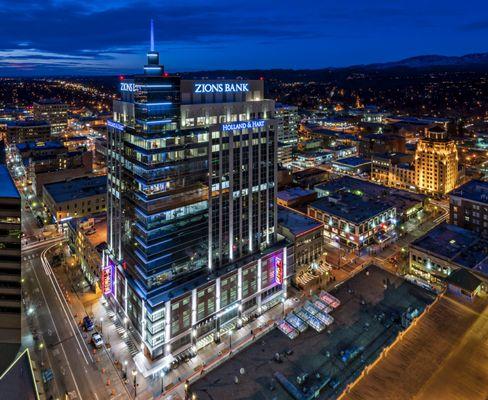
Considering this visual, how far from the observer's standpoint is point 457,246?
10838 cm

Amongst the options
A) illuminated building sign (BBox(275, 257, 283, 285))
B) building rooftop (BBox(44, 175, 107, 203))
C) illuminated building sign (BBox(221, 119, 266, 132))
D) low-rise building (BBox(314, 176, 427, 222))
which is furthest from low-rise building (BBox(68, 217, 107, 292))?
low-rise building (BBox(314, 176, 427, 222))

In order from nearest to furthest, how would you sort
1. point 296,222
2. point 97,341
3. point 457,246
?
point 97,341 → point 457,246 → point 296,222

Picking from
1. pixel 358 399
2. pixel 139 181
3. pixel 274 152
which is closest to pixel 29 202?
pixel 139 181

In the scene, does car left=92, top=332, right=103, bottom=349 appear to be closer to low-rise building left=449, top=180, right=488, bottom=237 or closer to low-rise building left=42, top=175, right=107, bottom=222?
low-rise building left=42, top=175, right=107, bottom=222

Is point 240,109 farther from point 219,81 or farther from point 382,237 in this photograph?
point 382,237

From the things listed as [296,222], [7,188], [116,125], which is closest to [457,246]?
[296,222]

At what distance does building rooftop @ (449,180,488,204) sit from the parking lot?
2764 inches

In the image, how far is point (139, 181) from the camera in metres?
75.6

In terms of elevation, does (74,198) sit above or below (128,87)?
below

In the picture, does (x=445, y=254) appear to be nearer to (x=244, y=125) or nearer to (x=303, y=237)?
(x=303, y=237)

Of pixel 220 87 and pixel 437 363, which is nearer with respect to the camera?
pixel 437 363

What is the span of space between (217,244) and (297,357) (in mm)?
33575

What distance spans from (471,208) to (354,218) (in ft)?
132

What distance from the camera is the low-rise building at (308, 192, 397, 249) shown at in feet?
415
